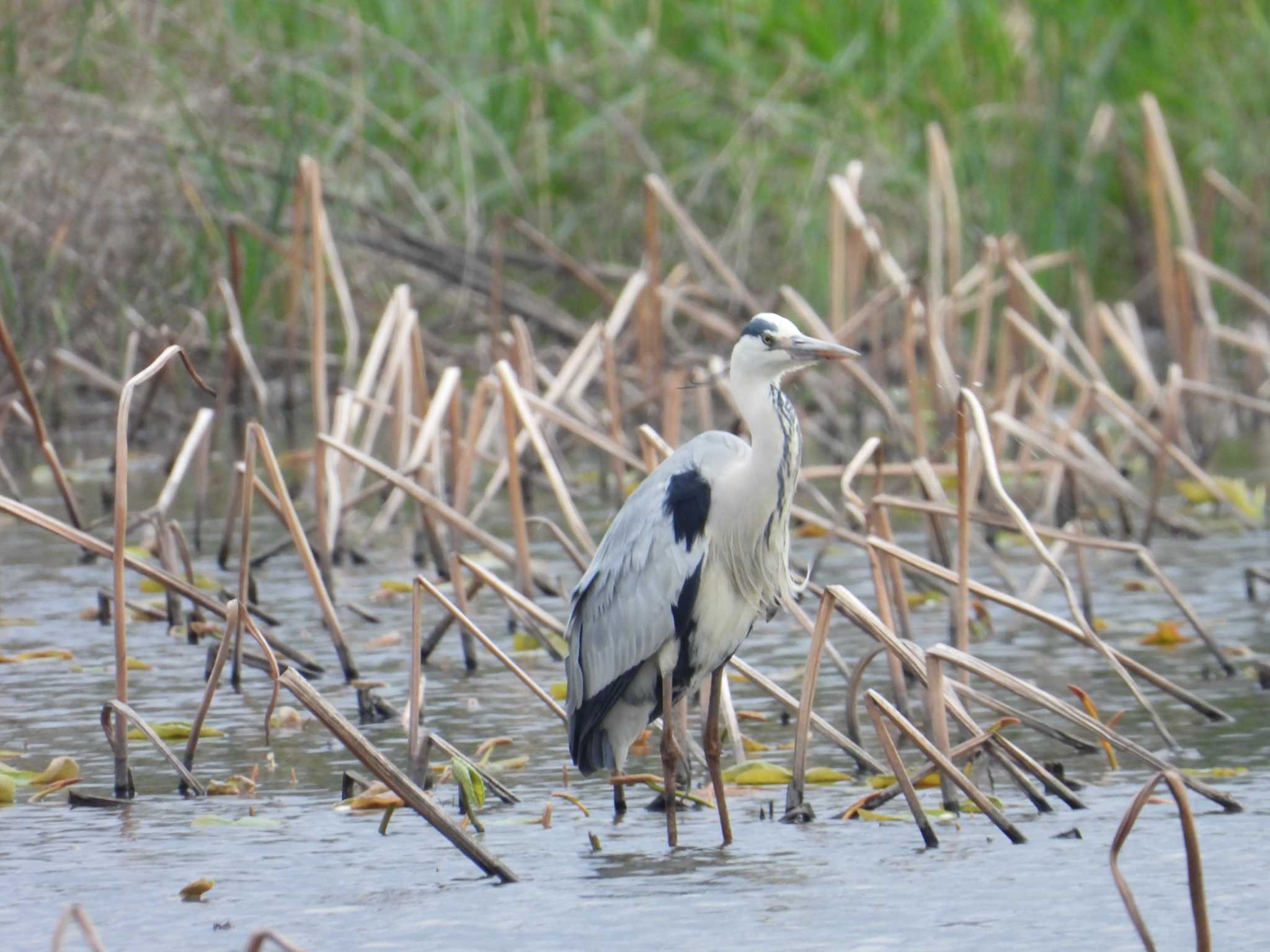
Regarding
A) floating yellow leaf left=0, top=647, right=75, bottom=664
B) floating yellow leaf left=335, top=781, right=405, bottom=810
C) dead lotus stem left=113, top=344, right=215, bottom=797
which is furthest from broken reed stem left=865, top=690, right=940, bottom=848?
floating yellow leaf left=0, top=647, right=75, bottom=664

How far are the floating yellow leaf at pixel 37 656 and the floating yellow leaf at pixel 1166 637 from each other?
3.33m

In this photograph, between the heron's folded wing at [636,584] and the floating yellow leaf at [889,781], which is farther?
the floating yellow leaf at [889,781]

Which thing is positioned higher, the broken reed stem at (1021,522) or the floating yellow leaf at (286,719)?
the broken reed stem at (1021,522)

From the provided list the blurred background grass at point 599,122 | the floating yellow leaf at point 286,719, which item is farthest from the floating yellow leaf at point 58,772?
the blurred background grass at point 599,122

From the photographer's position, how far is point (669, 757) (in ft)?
15.5

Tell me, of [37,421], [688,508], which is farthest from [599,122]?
[688,508]

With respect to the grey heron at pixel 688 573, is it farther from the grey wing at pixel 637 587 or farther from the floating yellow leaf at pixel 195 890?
the floating yellow leaf at pixel 195 890

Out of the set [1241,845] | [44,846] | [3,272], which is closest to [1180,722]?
[1241,845]

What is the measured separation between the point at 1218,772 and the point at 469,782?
177 cm

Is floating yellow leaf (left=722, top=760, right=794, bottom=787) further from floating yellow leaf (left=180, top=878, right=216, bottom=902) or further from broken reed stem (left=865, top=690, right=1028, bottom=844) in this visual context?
floating yellow leaf (left=180, top=878, right=216, bottom=902)

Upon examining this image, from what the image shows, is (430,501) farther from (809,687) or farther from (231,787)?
(809,687)

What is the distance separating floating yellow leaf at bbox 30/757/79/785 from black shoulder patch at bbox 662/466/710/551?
1.54 m

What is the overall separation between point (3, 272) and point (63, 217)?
2.21 feet

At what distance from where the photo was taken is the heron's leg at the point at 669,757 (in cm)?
461
